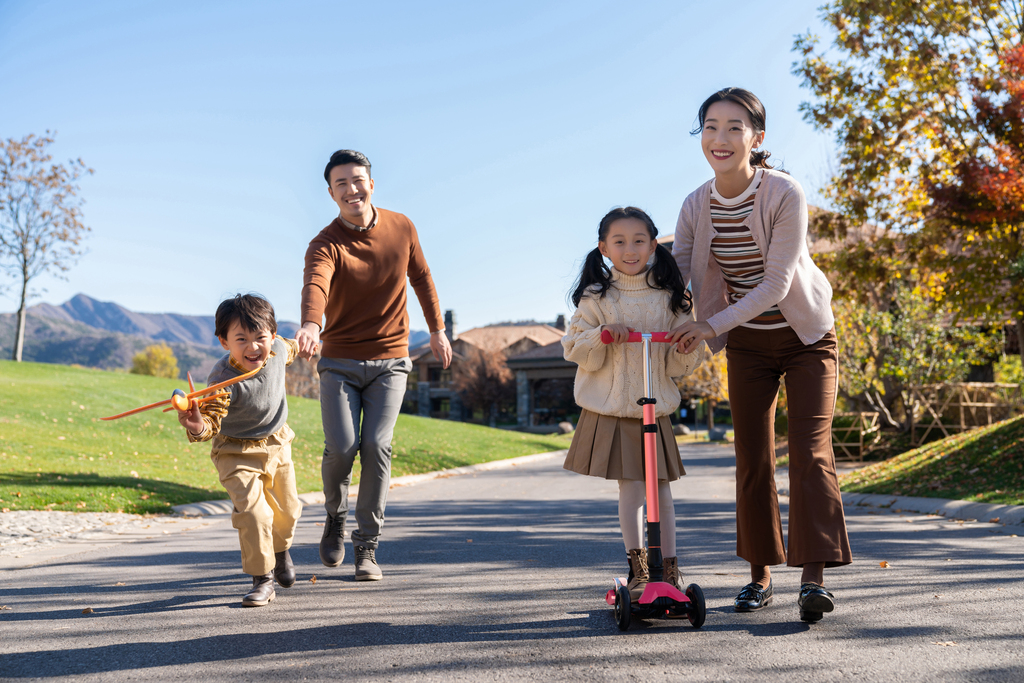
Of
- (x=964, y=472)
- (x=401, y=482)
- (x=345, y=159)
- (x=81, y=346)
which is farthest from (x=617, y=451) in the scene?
(x=81, y=346)

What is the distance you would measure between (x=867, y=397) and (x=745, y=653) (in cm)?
1506

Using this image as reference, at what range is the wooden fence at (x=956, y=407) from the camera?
15281 millimetres

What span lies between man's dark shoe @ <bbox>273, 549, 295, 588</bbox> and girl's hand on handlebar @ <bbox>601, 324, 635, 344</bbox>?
2.05m

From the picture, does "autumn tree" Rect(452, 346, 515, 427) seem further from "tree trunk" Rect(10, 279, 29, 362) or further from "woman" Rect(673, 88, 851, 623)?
"woman" Rect(673, 88, 851, 623)

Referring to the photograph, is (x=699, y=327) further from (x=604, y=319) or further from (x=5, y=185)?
(x=5, y=185)

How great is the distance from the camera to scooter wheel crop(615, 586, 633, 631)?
2.96 metres

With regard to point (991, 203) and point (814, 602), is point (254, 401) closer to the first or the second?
point (814, 602)

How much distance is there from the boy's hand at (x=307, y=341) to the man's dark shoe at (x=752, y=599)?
2212 mm

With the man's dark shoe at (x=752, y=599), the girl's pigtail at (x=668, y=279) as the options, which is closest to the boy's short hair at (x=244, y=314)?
the girl's pigtail at (x=668, y=279)

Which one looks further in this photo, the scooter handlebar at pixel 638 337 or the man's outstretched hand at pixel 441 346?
the man's outstretched hand at pixel 441 346

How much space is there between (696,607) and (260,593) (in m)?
2.01

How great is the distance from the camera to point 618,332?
3.17 metres

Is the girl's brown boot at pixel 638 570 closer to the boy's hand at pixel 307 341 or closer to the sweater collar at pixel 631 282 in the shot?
the sweater collar at pixel 631 282

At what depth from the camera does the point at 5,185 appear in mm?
31844
